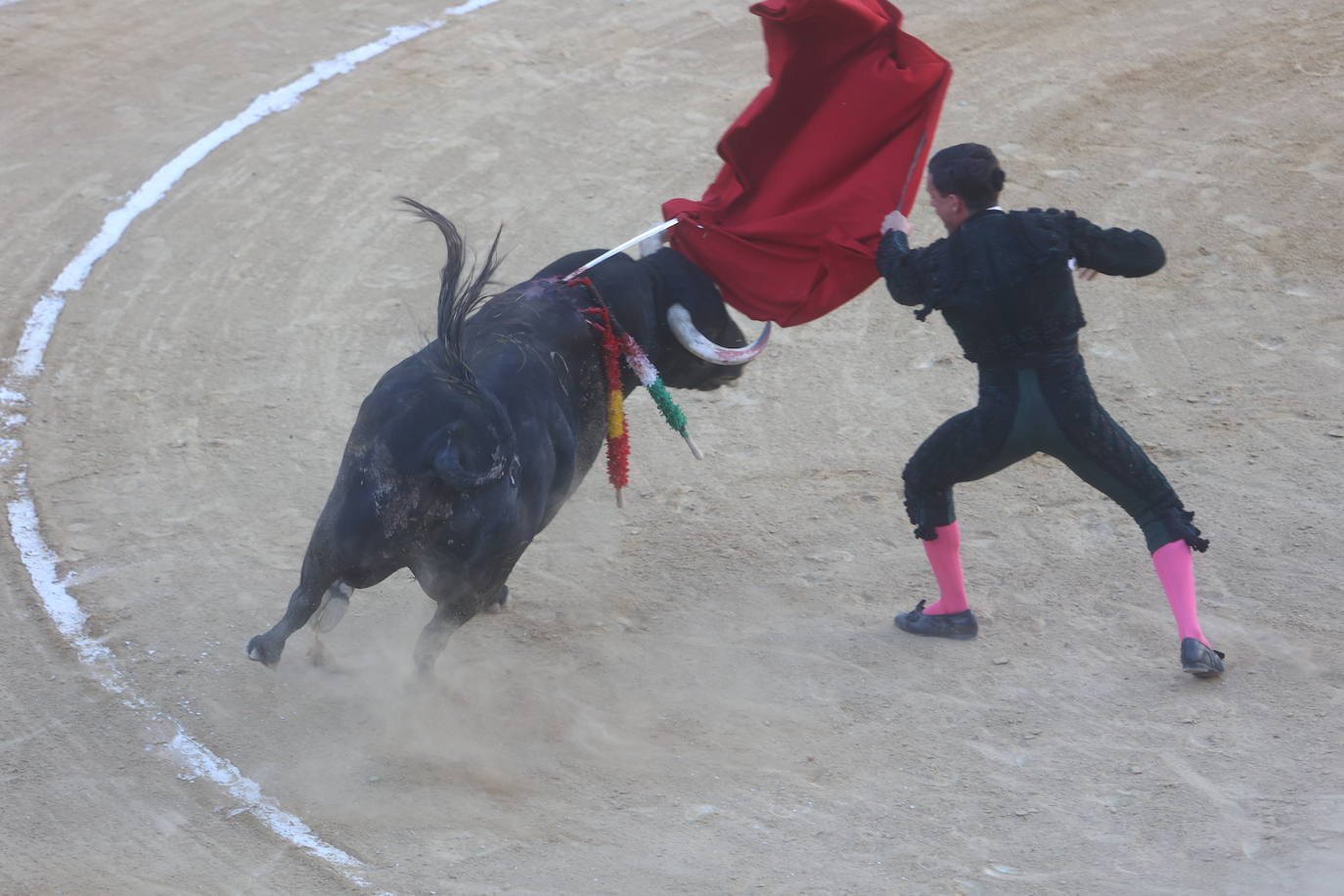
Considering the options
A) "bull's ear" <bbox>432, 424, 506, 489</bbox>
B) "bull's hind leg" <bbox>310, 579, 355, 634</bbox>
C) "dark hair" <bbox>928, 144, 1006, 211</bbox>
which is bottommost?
"bull's hind leg" <bbox>310, 579, 355, 634</bbox>

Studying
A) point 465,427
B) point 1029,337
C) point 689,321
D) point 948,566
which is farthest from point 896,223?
point 465,427

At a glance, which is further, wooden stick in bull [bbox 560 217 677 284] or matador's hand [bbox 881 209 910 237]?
wooden stick in bull [bbox 560 217 677 284]

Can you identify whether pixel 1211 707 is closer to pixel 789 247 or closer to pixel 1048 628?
pixel 1048 628

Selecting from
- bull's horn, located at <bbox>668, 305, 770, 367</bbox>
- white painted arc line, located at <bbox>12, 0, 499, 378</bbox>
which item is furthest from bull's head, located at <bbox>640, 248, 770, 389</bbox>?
white painted arc line, located at <bbox>12, 0, 499, 378</bbox>

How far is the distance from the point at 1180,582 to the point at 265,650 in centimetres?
277

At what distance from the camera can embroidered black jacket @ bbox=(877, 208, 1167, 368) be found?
13.5 feet

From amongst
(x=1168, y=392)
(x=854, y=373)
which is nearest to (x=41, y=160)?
(x=854, y=373)

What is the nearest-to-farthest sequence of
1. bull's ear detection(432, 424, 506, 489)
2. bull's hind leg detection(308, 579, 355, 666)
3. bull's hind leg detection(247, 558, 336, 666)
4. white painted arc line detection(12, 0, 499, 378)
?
bull's ear detection(432, 424, 506, 489) < bull's hind leg detection(247, 558, 336, 666) < bull's hind leg detection(308, 579, 355, 666) < white painted arc line detection(12, 0, 499, 378)

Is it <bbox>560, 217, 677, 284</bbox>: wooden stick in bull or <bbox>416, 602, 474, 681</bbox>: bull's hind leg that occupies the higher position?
<bbox>560, 217, 677, 284</bbox>: wooden stick in bull

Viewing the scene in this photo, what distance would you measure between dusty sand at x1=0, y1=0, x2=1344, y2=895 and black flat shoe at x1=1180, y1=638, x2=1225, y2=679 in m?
0.10

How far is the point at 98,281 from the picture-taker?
7.26m

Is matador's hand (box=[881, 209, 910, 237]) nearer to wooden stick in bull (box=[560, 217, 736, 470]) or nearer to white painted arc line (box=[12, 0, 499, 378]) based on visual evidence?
wooden stick in bull (box=[560, 217, 736, 470])

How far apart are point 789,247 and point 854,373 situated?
6.32 feet

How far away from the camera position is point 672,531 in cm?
560
